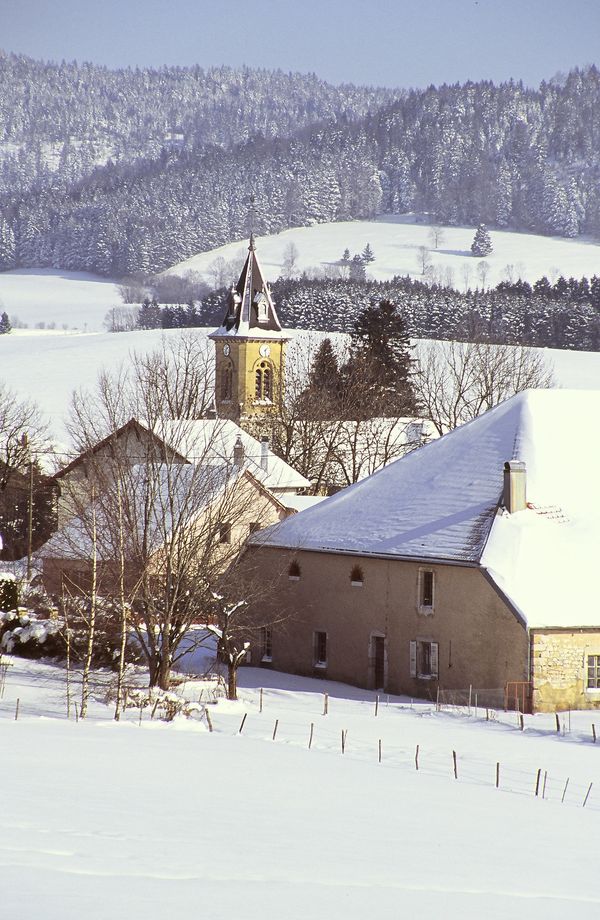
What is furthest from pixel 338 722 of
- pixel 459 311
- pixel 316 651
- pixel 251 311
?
pixel 459 311

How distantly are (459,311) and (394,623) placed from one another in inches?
4369

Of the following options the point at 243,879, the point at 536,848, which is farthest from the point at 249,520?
the point at 243,879

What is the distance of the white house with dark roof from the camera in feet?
127

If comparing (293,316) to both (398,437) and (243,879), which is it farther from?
(243,879)

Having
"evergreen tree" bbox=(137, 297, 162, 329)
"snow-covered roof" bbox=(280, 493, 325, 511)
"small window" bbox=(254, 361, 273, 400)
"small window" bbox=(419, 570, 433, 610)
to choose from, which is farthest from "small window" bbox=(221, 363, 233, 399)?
"evergreen tree" bbox=(137, 297, 162, 329)

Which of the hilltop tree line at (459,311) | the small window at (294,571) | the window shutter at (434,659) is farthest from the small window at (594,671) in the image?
the hilltop tree line at (459,311)

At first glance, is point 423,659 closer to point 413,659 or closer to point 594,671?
point 413,659

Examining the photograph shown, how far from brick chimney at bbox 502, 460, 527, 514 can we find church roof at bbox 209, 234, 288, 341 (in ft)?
163

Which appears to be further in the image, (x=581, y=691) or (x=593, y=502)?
(x=593, y=502)

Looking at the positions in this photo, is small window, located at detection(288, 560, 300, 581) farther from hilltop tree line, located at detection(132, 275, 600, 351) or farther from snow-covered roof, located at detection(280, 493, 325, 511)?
hilltop tree line, located at detection(132, 275, 600, 351)

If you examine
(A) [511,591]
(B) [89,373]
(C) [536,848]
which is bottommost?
(C) [536,848]

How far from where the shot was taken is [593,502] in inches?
1681

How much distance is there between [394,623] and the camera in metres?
41.5

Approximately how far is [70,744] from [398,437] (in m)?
57.0
